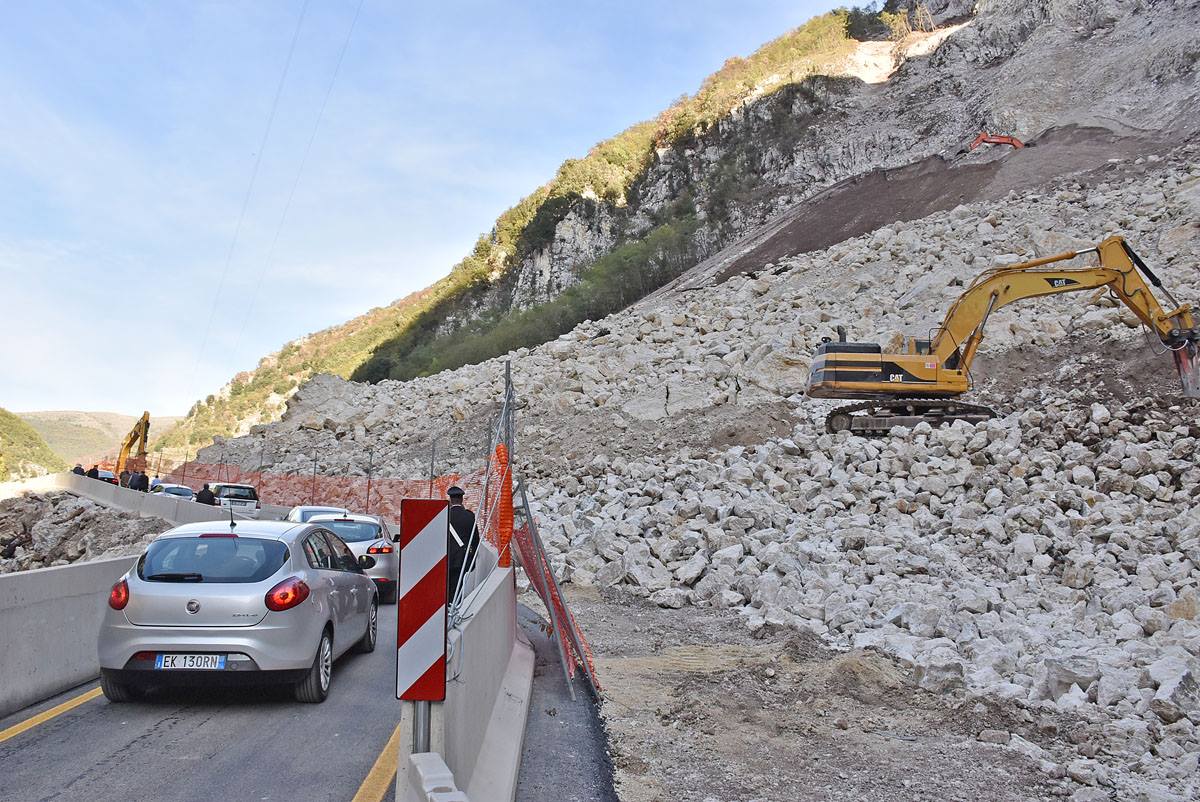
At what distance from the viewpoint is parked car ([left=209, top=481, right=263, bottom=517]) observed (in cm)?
2647

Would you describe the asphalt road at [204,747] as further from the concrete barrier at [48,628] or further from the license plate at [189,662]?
the license plate at [189,662]

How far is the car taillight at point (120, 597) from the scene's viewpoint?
6781 mm

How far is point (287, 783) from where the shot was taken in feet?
17.1

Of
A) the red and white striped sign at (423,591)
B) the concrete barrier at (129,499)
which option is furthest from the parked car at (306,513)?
the red and white striped sign at (423,591)

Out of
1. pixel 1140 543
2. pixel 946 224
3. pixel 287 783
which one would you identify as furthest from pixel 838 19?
pixel 287 783

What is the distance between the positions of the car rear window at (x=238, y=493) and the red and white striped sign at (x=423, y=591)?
2534 cm

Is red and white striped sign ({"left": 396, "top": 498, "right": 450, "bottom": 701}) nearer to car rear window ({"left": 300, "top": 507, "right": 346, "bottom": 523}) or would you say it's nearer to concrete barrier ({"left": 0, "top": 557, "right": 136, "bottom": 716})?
concrete barrier ({"left": 0, "top": 557, "right": 136, "bottom": 716})

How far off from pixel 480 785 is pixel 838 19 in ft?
255

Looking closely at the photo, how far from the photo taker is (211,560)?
23.2 ft

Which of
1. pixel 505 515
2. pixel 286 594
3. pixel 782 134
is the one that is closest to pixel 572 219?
pixel 782 134

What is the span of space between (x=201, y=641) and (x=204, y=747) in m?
0.93

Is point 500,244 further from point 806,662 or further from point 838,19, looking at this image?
point 806,662

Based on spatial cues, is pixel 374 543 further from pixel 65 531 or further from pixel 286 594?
pixel 65 531

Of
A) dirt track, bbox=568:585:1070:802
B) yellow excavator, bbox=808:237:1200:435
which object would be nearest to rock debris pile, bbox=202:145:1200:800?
dirt track, bbox=568:585:1070:802
